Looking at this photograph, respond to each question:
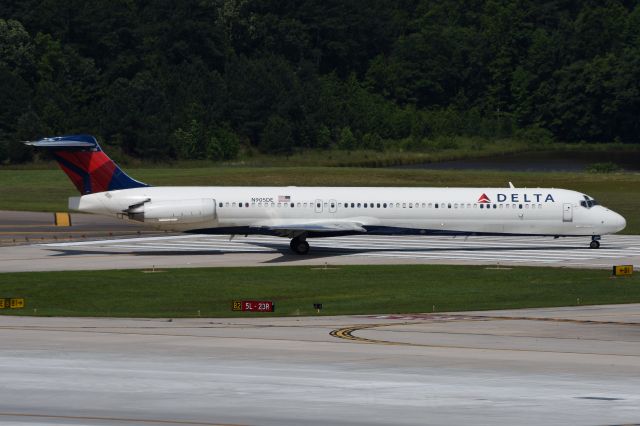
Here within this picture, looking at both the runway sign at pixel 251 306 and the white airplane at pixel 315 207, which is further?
the white airplane at pixel 315 207

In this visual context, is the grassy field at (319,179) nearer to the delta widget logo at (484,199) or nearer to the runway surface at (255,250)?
the runway surface at (255,250)

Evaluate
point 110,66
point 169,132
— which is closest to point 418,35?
point 110,66

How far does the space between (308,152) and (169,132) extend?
53.9 ft

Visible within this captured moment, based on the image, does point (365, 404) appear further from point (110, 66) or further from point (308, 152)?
point (110, 66)

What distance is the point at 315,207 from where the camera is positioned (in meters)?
56.4

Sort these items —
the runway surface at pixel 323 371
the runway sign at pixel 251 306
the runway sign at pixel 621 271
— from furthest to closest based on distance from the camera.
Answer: the runway sign at pixel 621 271
the runway sign at pixel 251 306
the runway surface at pixel 323 371

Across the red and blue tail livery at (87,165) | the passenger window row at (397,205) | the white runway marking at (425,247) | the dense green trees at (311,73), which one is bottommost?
the white runway marking at (425,247)

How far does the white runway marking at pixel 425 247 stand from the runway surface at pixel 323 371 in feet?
60.4

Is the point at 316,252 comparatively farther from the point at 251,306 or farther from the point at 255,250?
the point at 251,306

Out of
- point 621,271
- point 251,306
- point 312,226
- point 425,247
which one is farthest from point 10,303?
point 425,247

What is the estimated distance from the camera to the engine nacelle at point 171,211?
55.2m

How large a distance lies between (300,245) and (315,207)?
1.88 meters

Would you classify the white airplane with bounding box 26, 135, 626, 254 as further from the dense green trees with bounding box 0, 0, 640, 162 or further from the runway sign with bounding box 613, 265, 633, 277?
the dense green trees with bounding box 0, 0, 640, 162

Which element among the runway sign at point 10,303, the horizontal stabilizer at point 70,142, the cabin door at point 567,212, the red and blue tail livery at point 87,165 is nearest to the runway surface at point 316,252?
A: the cabin door at point 567,212
